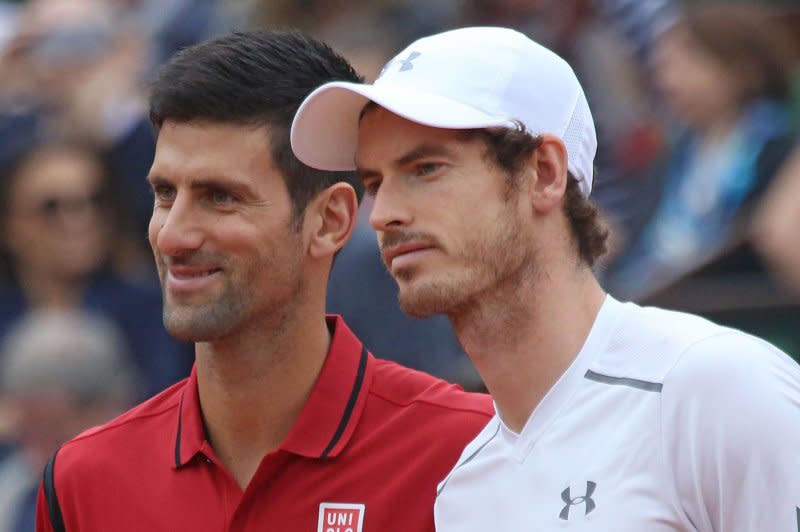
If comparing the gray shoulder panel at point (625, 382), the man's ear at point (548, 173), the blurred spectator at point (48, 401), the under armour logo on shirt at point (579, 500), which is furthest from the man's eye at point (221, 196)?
the blurred spectator at point (48, 401)

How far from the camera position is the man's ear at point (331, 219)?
3686mm

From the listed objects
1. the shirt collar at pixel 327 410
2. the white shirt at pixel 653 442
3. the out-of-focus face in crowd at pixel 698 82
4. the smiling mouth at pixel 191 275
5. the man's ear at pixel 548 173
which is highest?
the man's ear at pixel 548 173

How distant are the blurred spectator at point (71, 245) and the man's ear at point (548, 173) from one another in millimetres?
Answer: 3479

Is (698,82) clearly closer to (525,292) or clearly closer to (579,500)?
(525,292)

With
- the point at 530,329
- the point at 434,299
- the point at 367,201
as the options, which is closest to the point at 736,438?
the point at 530,329

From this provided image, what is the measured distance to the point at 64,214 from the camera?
6.44 metres

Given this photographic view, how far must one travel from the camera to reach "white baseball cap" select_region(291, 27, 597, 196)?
119 inches

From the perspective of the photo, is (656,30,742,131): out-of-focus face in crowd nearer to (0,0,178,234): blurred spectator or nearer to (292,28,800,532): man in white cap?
(0,0,178,234): blurred spectator

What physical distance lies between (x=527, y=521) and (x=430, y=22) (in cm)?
445

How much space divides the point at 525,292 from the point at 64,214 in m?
3.78

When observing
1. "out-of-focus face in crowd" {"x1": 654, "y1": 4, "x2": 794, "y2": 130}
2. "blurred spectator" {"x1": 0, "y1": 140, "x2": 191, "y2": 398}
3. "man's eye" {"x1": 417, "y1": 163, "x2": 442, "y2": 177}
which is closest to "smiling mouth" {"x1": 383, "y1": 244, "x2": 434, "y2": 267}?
"man's eye" {"x1": 417, "y1": 163, "x2": 442, "y2": 177}

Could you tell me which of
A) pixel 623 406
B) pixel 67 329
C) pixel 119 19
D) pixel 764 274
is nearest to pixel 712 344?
pixel 623 406

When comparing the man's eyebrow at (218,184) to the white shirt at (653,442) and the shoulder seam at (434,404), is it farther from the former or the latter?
the white shirt at (653,442)

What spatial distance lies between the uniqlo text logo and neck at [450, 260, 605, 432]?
0.50m
